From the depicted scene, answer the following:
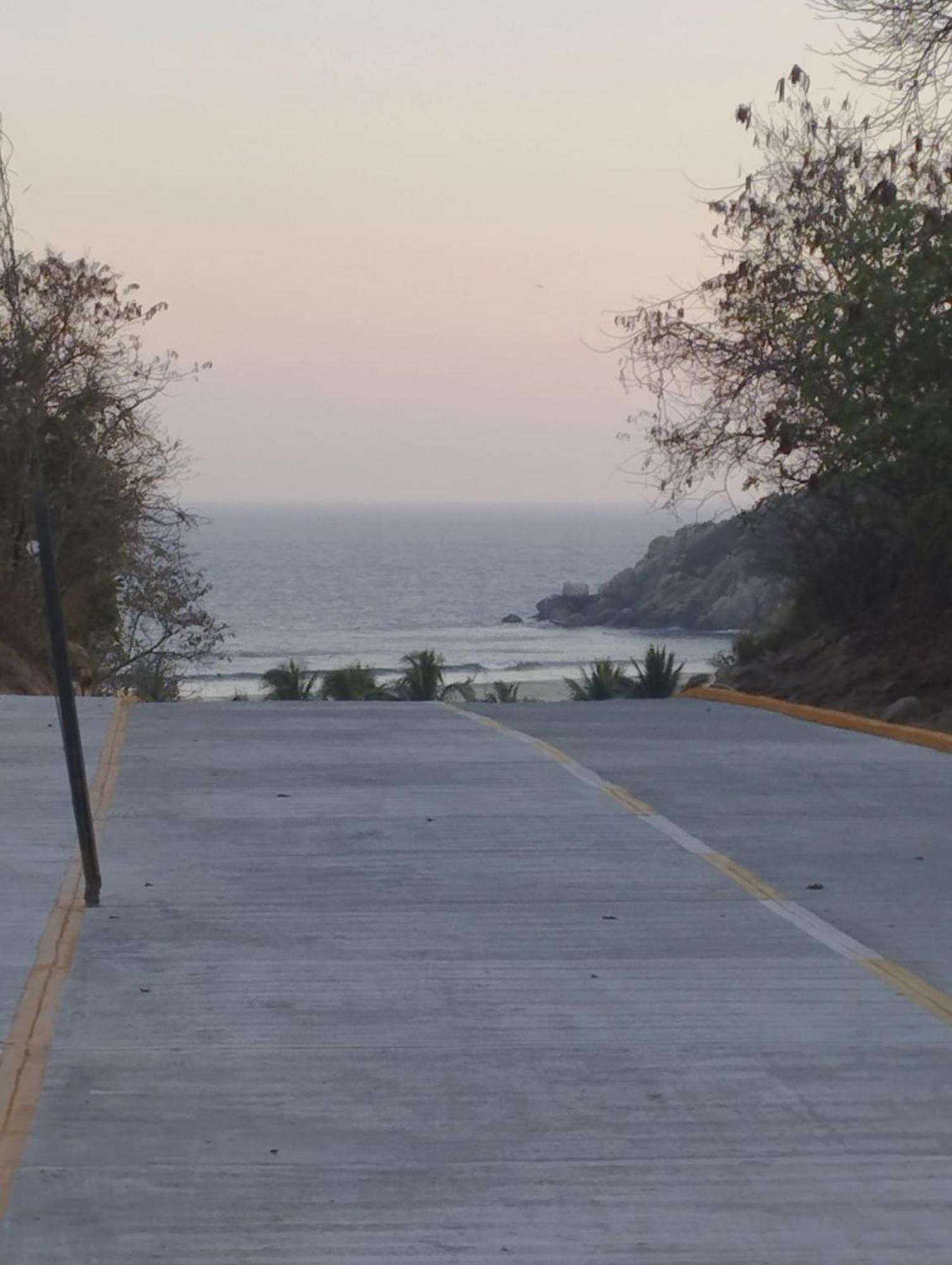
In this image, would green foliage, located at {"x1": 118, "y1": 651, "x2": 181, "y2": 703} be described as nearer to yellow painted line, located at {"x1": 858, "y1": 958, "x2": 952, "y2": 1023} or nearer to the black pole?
the black pole

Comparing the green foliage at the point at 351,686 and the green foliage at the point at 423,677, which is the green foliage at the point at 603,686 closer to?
the green foliage at the point at 423,677

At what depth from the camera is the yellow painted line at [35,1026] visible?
538cm

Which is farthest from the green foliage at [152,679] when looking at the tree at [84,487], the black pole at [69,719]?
the black pole at [69,719]

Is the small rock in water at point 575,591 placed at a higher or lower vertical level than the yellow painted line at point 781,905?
lower

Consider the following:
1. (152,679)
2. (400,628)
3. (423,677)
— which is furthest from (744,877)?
(400,628)

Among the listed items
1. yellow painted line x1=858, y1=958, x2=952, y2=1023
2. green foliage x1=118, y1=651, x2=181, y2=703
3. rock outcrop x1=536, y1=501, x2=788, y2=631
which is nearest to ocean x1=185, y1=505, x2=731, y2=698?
rock outcrop x1=536, y1=501, x2=788, y2=631

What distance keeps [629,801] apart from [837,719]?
6574 mm

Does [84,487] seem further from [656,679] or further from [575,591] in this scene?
[575,591]

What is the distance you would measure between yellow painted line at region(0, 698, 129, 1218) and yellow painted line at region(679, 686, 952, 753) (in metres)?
8.17

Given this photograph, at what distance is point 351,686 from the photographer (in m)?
31.4

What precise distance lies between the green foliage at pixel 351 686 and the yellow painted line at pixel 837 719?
886cm

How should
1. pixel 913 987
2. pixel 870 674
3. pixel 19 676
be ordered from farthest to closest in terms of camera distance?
pixel 19 676, pixel 870 674, pixel 913 987

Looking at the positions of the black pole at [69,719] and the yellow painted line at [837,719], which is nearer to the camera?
the black pole at [69,719]

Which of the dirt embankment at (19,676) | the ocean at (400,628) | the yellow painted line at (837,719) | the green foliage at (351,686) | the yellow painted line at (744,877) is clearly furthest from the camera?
the ocean at (400,628)
